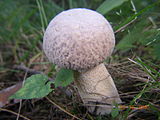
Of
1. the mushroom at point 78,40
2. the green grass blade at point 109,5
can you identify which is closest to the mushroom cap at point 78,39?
the mushroom at point 78,40

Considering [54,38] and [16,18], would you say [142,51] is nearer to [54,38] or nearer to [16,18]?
[54,38]

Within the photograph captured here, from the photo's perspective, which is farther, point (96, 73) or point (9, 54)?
point (9, 54)

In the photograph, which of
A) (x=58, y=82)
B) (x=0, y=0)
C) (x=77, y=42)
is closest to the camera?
(x=77, y=42)

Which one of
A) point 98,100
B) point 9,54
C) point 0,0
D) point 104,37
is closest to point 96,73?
point 98,100

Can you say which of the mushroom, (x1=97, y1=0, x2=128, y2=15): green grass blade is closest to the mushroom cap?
the mushroom

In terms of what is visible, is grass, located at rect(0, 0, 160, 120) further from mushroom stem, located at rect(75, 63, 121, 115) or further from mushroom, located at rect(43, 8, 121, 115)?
mushroom, located at rect(43, 8, 121, 115)

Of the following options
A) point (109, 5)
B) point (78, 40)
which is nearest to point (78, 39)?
point (78, 40)
